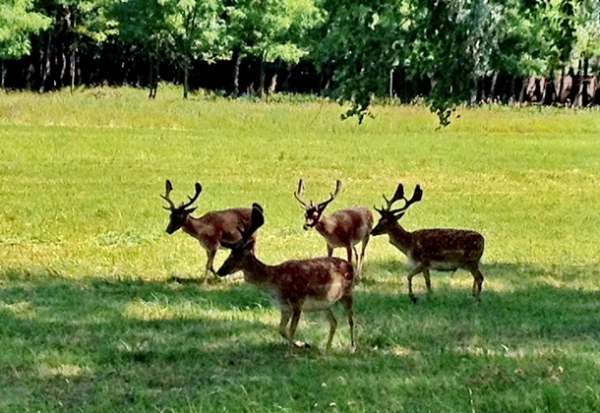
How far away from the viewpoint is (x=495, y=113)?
3988 centimetres

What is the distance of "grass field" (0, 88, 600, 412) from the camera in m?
6.59

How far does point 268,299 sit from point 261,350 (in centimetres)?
190

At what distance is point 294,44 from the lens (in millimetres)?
56750

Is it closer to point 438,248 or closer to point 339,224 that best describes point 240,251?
point 438,248

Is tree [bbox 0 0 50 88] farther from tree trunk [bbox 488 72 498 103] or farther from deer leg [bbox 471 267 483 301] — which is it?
deer leg [bbox 471 267 483 301]

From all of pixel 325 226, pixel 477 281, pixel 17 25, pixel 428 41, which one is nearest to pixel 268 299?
pixel 325 226

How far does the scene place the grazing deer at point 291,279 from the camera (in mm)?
7145

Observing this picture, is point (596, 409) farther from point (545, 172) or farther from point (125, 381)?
point (545, 172)

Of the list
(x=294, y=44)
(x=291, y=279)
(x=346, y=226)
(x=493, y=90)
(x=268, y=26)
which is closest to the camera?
(x=291, y=279)

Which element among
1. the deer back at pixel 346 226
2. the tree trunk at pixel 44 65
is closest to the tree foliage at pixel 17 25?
the tree trunk at pixel 44 65

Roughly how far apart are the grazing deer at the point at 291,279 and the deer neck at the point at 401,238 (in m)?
2.24

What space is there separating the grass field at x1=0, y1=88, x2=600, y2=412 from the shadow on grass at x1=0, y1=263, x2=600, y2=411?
0.02m

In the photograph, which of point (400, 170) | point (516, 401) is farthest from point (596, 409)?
point (400, 170)

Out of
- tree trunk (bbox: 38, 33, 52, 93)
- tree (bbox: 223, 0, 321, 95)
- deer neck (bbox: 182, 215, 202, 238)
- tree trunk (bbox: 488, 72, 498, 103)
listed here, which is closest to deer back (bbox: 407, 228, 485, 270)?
deer neck (bbox: 182, 215, 202, 238)
